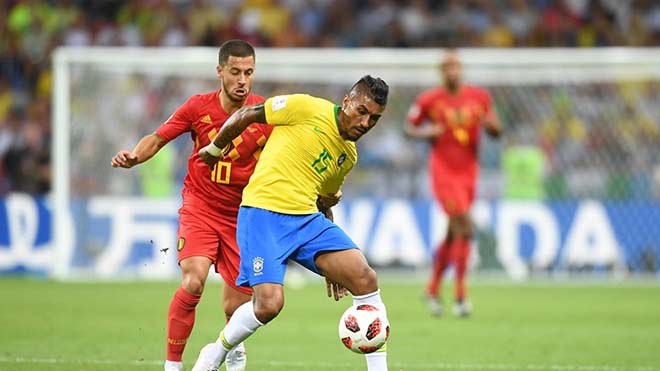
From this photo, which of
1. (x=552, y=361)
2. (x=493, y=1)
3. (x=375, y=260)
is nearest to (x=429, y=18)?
(x=493, y=1)

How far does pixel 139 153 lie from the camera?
7.62m

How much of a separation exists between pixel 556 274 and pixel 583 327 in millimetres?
6265

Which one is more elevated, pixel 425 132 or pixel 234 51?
pixel 234 51

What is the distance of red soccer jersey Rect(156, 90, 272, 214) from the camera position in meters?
7.79

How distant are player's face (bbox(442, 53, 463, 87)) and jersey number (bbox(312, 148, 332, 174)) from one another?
6104 millimetres

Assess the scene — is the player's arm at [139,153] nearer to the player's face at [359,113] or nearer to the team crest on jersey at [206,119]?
the team crest on jersey at [206,119]

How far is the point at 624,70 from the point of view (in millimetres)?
18609

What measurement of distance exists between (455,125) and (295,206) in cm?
659

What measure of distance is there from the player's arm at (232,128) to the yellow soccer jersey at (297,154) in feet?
0.19

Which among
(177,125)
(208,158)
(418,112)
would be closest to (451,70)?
(418,112)

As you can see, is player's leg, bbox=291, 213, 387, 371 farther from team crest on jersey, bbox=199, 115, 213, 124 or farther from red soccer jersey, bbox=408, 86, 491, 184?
red soccer jersey, bbox=408, 86, 491, 184

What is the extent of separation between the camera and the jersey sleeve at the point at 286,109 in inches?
280

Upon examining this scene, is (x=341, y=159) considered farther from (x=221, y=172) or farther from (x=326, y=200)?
(x=221, y=172)

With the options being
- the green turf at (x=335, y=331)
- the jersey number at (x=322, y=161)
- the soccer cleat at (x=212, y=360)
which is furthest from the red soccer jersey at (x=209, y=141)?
the green turf at (x=335, y=331)
